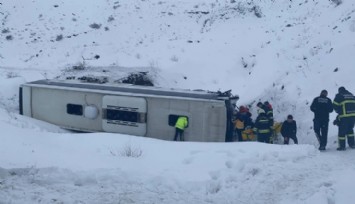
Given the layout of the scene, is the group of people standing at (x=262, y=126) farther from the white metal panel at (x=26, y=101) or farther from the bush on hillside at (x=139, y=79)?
the white metal panel at (x=26, y=101)

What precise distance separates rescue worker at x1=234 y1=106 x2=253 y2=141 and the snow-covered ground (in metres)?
1.95

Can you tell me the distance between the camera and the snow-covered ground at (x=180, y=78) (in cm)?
838

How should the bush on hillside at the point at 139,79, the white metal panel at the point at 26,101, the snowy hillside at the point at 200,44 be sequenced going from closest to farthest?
the white metal panel at the point at 26,101
the snowy hillside at the point at 200,44
the bush on hillside at the point at 139,79

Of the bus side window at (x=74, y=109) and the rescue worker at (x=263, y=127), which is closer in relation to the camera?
the rescue worker at (x=263, y=127)

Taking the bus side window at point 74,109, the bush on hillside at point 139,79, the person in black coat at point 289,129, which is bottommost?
the person in black coat at point 289,129

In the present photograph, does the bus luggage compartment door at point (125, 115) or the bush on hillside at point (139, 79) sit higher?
the bush on hillside at point (139, 79)

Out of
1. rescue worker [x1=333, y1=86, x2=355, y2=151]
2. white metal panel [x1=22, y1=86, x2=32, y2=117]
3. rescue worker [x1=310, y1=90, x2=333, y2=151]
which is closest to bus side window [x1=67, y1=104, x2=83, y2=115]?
white metal panel [x1=22, y1=86, x2=32, y2=117]

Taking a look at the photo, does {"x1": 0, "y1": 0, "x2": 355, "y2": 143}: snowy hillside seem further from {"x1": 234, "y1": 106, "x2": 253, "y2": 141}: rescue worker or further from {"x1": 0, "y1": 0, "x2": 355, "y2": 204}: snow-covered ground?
{"x1": 234, "y1": 106, "x2": 253, "y2": 141}: rescue worker

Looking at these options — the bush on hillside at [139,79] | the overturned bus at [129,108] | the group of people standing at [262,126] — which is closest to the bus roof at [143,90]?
the overturned bus at [129,108]

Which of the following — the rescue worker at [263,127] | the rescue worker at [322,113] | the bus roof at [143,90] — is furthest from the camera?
the bus roof at [143,90]

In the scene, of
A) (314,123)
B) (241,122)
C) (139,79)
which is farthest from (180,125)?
(139,79)

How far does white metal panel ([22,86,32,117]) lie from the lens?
18.8 m

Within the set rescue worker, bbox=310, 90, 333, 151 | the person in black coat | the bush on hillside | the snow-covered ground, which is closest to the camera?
the snow-covered ground

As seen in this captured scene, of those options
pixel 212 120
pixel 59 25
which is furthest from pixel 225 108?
pixel 59 25
